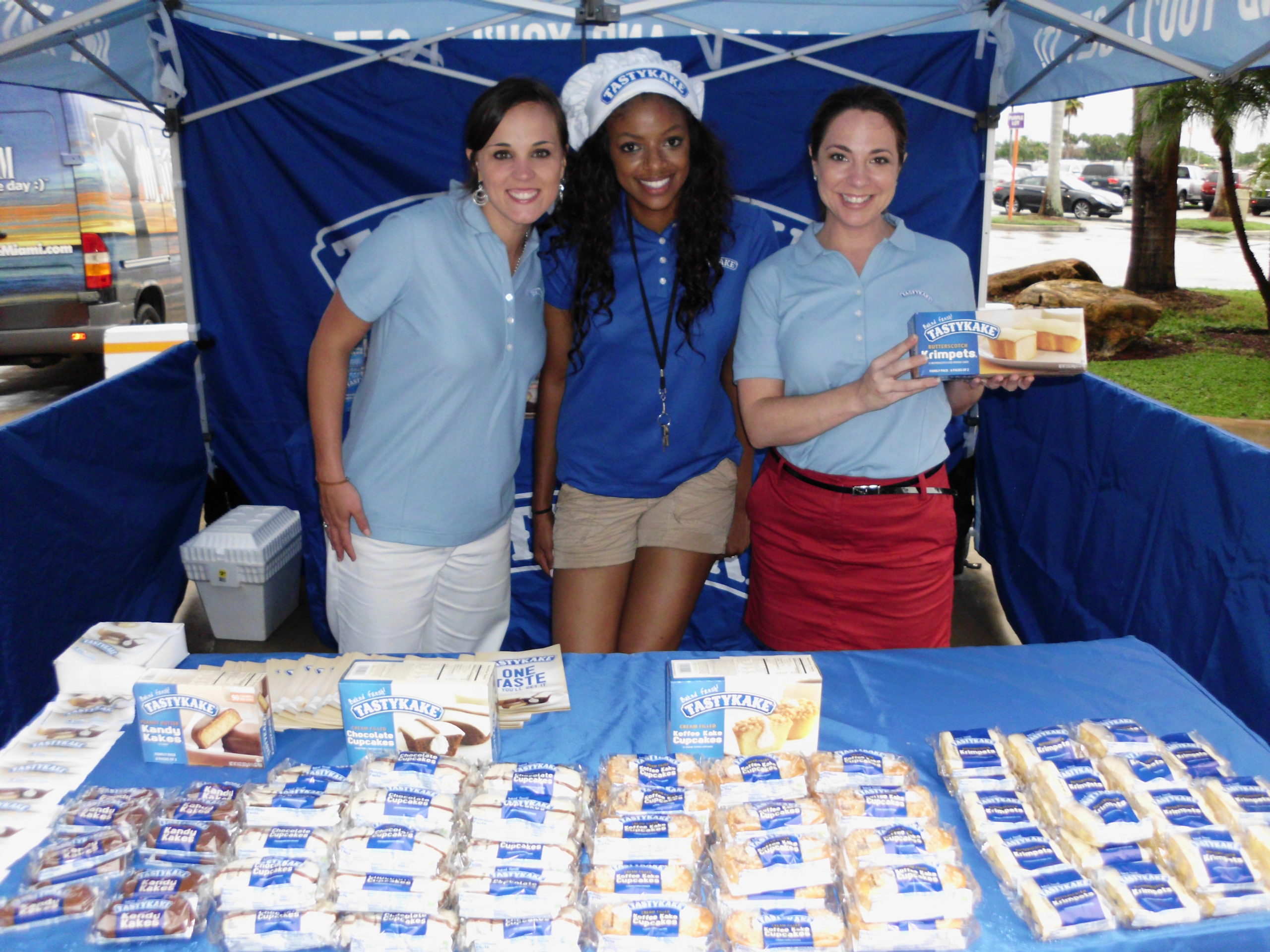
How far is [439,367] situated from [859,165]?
1.03 meters

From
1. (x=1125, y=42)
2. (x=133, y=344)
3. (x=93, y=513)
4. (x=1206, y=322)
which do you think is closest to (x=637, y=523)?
(x=93, y=513)

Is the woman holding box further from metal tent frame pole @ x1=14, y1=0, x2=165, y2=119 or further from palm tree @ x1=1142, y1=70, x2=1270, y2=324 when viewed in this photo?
palm tree @ x1=1142, y1=70, x2=1270, y2=324

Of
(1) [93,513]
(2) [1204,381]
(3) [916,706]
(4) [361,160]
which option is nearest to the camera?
(3) [916,706]

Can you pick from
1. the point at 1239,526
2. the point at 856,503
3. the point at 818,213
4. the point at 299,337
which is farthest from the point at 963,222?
the point at 299,337

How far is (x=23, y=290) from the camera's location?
23.1 ft

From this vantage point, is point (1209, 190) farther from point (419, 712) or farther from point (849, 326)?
point (419, 712)

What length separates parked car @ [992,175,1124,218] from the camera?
25047 millimetres

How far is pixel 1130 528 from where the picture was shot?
120 inches

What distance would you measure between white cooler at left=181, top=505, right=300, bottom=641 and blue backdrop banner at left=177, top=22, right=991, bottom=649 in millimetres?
156

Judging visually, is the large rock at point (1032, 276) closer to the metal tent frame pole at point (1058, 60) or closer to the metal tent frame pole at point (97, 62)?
the metal tent frame pole at point (1058, 60)

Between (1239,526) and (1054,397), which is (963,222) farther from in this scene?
(1239,526)

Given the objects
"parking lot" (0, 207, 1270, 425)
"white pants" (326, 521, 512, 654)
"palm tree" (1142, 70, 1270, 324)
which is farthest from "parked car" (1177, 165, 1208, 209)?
"white pants" (326, 521, 512, 654)

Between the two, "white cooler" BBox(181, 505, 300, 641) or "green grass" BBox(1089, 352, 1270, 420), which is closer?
"white cooler" BBox(181, 505, 300, 641)

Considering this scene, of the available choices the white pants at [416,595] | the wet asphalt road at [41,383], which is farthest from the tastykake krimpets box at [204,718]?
the wet asphalt road at [41,383]
